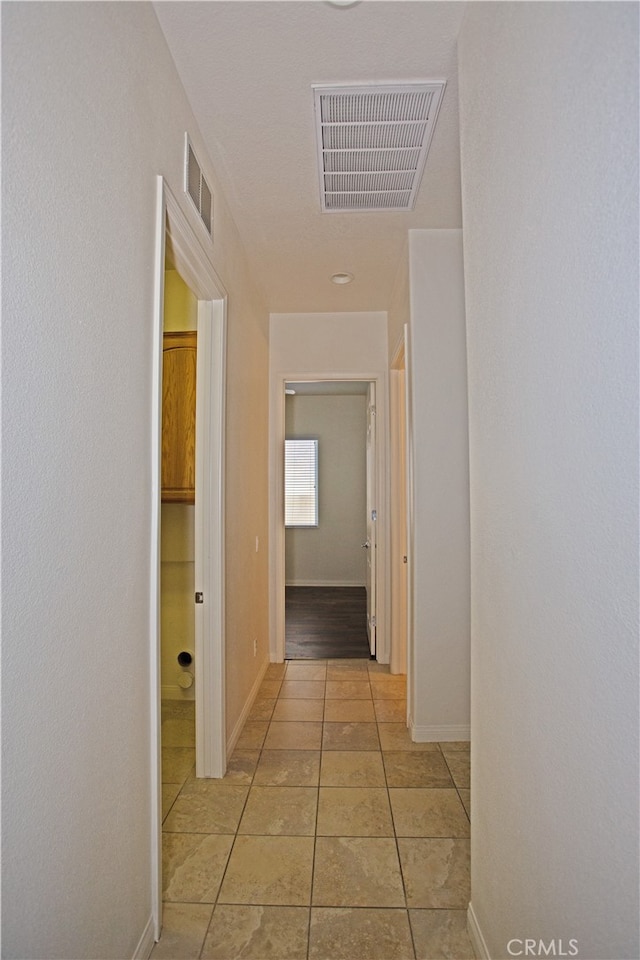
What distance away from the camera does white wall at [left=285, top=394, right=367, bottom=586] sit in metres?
7.74

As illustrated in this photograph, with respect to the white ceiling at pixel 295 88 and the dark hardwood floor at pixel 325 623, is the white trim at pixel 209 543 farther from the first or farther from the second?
the dark hardwood floor at pixel 325 623

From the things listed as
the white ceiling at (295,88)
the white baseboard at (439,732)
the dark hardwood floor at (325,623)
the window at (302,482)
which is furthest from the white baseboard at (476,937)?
the window at (302,482)

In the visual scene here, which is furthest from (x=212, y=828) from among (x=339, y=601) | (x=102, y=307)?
(x=339, y=601)

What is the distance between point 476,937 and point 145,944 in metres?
0.94

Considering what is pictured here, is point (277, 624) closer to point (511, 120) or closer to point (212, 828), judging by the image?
point (212, 828)

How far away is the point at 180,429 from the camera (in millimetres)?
3076

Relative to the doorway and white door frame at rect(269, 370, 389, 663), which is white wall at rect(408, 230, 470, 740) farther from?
the doorway

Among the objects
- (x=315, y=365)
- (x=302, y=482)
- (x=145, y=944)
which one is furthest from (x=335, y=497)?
(x=145, y=944)

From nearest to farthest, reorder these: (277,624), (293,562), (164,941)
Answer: (164,941), (277,624), (293,562)

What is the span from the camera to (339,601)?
22.0 feet

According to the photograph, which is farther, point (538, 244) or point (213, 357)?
point (213, 357)

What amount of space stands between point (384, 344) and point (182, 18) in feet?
9.49

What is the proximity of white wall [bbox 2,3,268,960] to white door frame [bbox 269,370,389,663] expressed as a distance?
106 inches

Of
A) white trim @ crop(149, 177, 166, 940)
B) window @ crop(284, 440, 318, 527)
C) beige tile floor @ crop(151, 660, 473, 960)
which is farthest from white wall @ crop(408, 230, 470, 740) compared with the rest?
window @ crop(284, 440, 318, 527)
